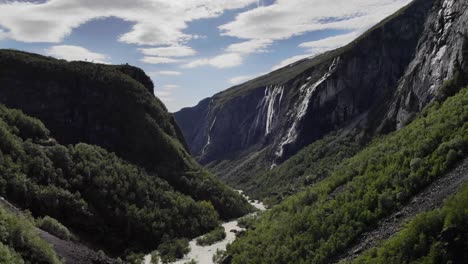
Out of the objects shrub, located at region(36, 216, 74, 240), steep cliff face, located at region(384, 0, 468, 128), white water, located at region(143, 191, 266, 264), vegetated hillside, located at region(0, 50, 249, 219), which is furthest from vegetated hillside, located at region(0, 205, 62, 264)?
vegetated hillside, located at region(0, 50, 249, 219)

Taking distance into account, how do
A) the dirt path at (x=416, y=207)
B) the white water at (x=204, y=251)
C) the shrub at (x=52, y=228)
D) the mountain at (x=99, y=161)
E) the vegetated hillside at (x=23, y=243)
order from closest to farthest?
the vegetated hillside at (x=23, y=243) → the dirt path at (x=416, y=207) → the shrub at (x=52, y=228) → the mountain at (x=99, y=161) → the white water at (x=204, y=251)

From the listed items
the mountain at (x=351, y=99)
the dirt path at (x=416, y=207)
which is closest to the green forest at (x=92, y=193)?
the mountain at (x=351, y=99)

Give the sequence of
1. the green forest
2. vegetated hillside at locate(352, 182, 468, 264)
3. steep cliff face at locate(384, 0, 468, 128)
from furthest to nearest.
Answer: steep cliff face at locate(384, 0, 468, 128)
the green forest
vegetated hillside at locate(352, 182, 468, 264)

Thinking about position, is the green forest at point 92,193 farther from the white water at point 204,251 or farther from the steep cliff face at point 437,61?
the steep cliff face at point 437,61

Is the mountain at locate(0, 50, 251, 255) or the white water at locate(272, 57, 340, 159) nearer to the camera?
the mountain at locate(0, 50, 251, 255)

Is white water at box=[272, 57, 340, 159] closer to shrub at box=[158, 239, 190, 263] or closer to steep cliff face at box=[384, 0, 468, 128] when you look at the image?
steep cliff face at box=[384, 0, 468, 128]

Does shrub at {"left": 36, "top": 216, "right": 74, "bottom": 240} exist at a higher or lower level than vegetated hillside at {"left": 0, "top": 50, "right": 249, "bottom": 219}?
lower

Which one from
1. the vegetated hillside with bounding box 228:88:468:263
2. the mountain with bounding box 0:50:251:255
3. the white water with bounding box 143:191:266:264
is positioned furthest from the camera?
the white water with bounding box 143:191:266:264

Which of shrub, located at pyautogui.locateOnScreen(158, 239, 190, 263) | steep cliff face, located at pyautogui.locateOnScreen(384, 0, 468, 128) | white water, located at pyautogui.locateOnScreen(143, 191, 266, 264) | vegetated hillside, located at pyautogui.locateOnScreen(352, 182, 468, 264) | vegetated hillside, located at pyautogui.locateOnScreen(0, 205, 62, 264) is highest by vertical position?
steep cliff face, located at pyautogui.locateOnScreen(384, 0, 468, 128)
